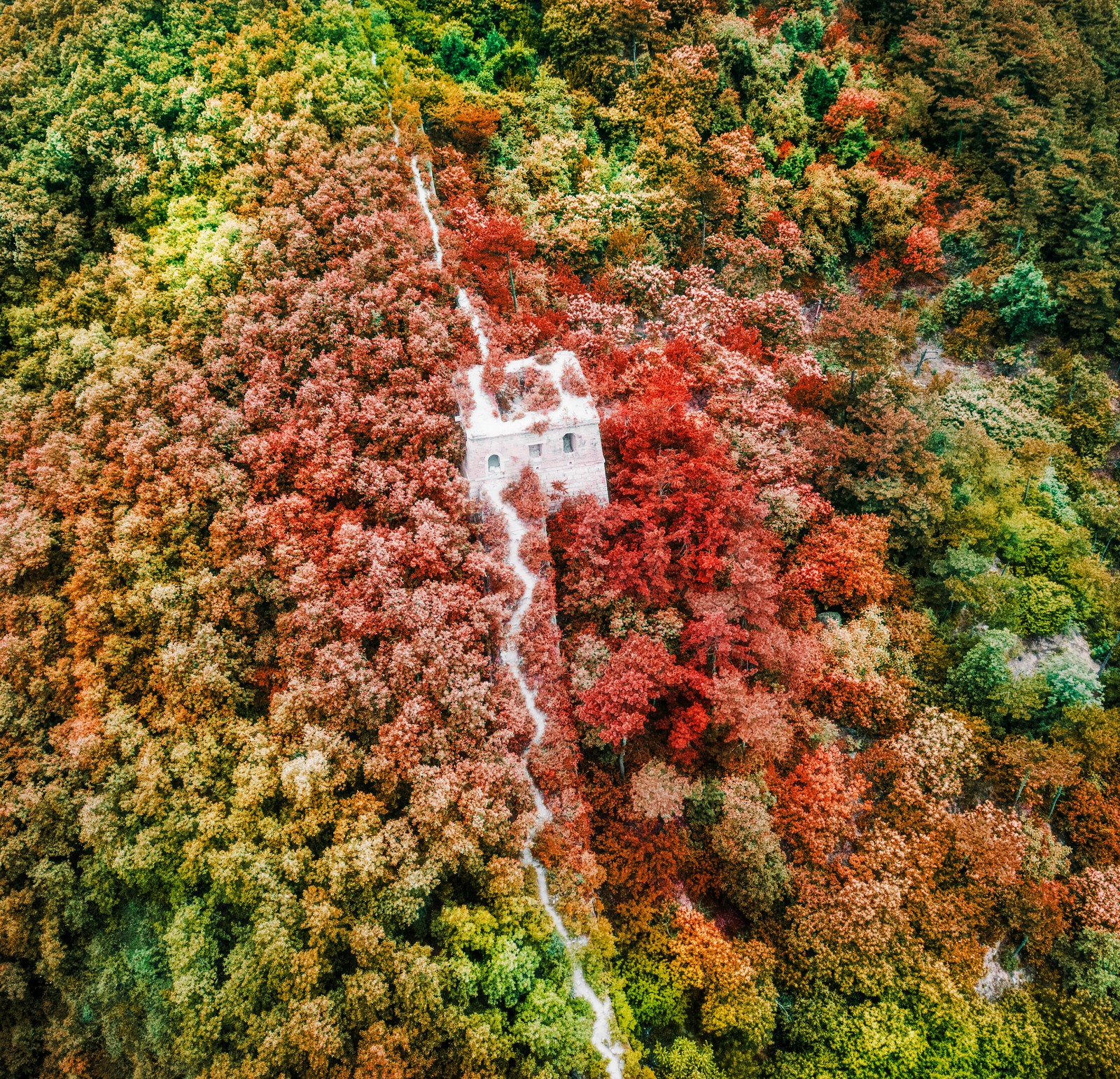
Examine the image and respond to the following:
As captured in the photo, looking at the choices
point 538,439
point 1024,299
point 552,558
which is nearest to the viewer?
point 552,558

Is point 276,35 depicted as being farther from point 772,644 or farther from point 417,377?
point 772,644

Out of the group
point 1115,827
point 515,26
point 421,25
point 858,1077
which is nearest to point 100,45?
point 421,25

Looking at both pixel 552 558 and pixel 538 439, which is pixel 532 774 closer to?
pixel 552 558

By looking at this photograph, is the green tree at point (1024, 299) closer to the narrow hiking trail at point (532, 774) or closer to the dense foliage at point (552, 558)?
the dense foliage at point (552, 558)

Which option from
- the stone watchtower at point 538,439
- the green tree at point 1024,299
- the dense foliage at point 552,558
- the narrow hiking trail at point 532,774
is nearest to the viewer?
the narrow hiking trail at point 532,774

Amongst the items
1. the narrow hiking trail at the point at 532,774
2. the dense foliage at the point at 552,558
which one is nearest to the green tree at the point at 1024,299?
the dense foliage at the point at 552,558

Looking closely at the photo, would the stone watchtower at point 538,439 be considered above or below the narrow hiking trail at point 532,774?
above

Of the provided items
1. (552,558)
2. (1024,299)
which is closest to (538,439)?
(552,558)

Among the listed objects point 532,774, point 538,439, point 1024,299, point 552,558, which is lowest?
point 532,774
